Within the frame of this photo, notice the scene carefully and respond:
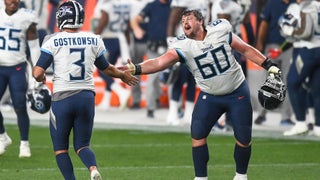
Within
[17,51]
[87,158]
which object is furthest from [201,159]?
[17,51]

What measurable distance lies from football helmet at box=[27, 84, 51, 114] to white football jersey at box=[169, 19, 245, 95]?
5.92 ft

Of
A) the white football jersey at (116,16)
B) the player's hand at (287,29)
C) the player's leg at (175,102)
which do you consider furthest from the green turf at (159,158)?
the white football jersey at (116,16)

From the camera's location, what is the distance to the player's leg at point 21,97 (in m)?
12.8

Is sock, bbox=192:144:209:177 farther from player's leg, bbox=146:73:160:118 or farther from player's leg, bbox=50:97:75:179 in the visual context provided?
player's leg, bbox=146:73:160:118

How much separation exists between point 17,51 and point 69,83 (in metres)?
2.98

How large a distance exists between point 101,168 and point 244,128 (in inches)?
83.5

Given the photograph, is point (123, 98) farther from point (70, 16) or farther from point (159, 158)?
point (70, 16)

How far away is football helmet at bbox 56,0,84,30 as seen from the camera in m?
10.1

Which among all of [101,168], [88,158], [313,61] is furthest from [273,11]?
[88,158]

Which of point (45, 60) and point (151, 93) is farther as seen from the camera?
point (151, 93)

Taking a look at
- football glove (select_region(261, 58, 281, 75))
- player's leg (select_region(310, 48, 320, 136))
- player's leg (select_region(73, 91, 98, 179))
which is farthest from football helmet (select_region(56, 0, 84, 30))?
player's leg (select_region(310, 48, 320, 136))

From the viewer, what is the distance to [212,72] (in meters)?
10.6

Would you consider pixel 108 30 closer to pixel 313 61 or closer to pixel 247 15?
pixel 247 15

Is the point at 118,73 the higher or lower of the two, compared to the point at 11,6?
higher
